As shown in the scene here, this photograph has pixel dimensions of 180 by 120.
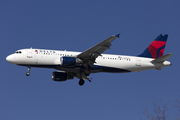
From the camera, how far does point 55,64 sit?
37594 millimetres

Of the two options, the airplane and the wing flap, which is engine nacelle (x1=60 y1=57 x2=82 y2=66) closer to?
the airplane

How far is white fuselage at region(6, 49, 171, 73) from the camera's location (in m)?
37.5

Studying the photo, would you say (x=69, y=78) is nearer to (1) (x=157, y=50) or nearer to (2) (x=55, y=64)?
(2) (x=55, y=64)

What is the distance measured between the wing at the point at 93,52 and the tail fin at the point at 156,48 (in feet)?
30.0

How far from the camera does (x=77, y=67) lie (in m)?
38.3

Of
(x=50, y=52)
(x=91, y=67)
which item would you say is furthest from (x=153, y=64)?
(x=50, y=52)

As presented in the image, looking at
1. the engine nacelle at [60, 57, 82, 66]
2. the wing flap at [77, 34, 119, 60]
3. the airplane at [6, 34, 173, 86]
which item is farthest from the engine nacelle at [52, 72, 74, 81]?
the wing flap at [77, 34, 119, 60]

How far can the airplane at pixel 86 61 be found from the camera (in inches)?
1462

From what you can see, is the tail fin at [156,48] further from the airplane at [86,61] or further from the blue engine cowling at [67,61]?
the blue engine cowling at [67,61]

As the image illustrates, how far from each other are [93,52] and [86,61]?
74.5 inches

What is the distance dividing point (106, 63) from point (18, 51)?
471 inches

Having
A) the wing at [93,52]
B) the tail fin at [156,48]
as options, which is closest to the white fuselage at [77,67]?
the wing at [93,52]

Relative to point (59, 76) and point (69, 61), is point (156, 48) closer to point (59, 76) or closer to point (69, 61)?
point (69, 61)

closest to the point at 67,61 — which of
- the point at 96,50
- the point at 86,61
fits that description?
the point at 86,61
